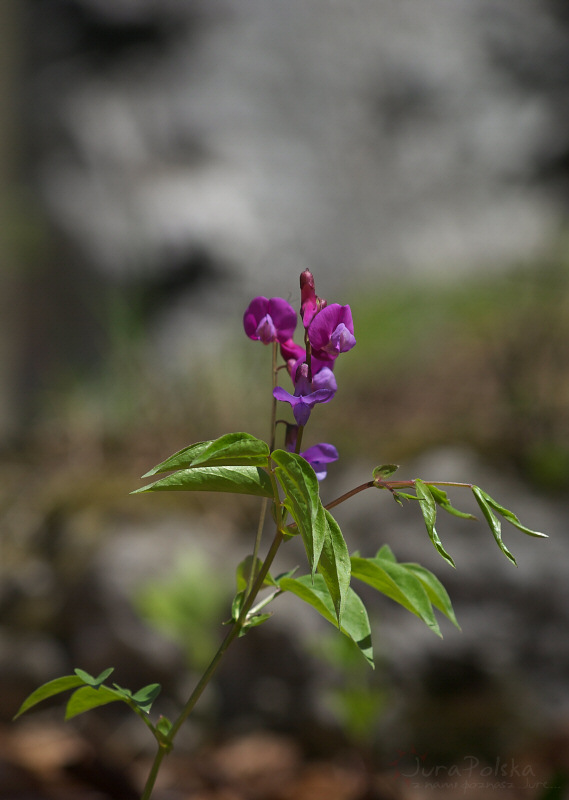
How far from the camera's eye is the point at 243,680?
1.97 metres

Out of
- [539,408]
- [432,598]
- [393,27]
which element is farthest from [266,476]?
[393,27]

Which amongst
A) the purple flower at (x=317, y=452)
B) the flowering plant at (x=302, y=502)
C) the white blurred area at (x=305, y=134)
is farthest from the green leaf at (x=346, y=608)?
the white blurred area at (x=305, y=134)

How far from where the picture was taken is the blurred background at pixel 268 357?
71.2 inches

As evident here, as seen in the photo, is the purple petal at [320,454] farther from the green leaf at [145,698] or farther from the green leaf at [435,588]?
the green leaf at [145,698]

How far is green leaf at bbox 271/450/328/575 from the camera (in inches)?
18.0

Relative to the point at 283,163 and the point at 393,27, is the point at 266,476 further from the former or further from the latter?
the point at 393,27

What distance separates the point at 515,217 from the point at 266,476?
17.7 feet

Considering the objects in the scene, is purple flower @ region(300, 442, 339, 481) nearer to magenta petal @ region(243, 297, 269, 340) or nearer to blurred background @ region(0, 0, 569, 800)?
magenta petal @ region(243, 297, 269, 340)

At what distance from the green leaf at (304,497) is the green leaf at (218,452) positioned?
0.02m

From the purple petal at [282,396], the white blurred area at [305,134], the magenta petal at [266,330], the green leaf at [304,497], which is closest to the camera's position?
the green leaf at [304,497]

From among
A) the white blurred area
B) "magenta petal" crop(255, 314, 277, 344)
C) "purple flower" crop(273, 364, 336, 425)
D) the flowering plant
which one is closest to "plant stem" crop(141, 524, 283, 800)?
the flowering plant

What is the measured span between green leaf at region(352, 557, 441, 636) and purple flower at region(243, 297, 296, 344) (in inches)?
9.6

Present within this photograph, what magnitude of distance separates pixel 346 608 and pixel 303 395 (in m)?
0.20

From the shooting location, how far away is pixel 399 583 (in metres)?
0.62
